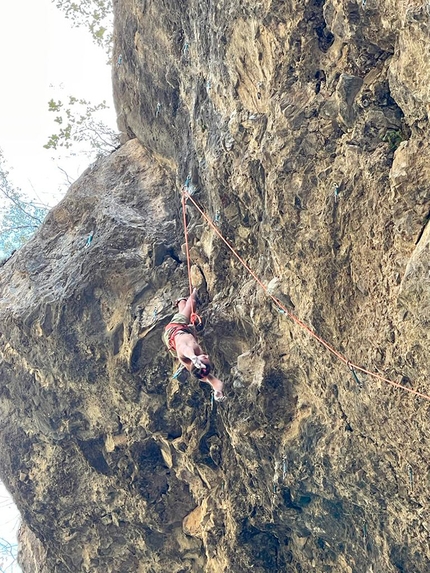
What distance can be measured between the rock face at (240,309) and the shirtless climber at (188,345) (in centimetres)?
35

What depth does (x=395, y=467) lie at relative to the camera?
18.1 feet

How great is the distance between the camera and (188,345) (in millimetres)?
6934

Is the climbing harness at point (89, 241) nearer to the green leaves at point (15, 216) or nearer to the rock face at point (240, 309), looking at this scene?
the rock face at point (240, 309)

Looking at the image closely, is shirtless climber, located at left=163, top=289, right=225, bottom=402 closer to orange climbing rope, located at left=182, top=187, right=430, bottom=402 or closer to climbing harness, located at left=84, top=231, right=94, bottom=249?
orange climbing rope, located at left=182, top=187, right=430, bottom=402

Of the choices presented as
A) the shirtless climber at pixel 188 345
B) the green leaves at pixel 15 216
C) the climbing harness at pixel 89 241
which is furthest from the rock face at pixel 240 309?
the green leaves at pixel 15 216

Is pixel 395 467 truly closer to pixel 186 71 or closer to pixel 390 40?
pixel 390 40

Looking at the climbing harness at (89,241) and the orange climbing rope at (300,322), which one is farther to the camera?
the climbing harness at (89,241)

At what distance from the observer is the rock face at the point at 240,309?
5.20 metres

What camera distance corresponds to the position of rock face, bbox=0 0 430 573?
17.0 feet

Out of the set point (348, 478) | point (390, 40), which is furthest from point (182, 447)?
point (390, 40)

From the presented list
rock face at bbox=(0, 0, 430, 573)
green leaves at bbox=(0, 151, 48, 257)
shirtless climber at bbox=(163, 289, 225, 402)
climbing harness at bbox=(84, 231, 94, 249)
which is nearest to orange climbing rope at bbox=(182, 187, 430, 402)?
rock face at bbox=(0, 0, 430, 573)

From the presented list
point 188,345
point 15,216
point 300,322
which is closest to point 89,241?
point 188,345

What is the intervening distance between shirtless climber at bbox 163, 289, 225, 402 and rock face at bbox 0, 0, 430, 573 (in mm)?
347

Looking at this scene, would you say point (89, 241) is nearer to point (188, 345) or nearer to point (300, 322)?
point (188, 345)
